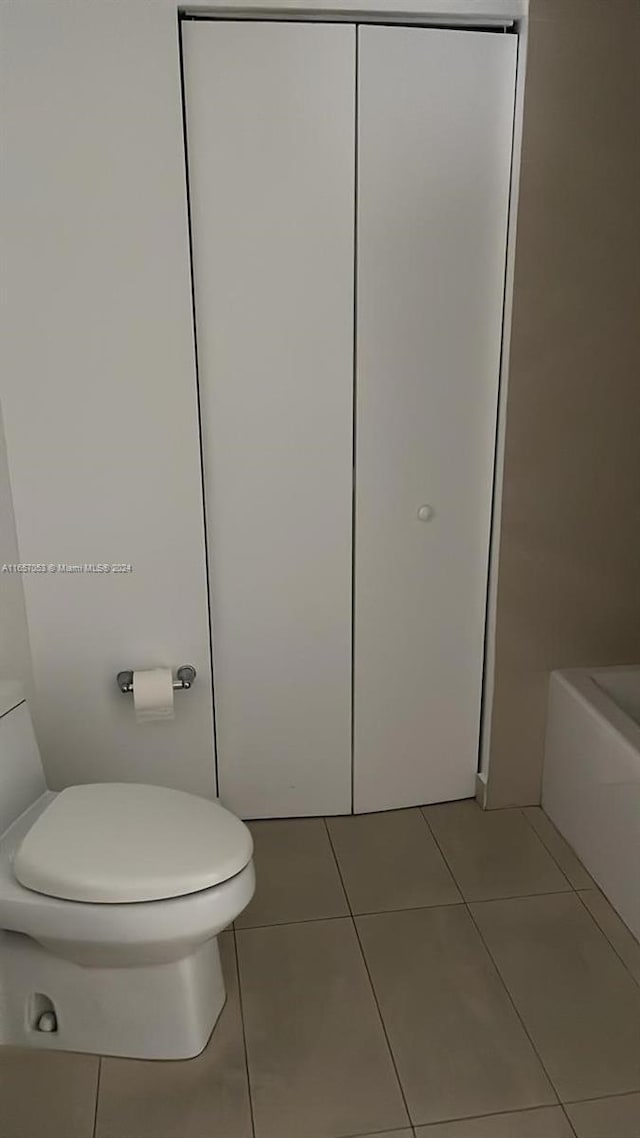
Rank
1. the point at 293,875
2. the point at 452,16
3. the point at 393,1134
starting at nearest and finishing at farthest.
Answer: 1. the point at 393,1134
2. the point at 452,16
3. the point at 293,875

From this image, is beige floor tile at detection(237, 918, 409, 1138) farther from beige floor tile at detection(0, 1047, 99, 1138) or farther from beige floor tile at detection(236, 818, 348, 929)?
beige floor tile at detection(0, 1047, 99, 1138)

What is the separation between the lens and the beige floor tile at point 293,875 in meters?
2.06

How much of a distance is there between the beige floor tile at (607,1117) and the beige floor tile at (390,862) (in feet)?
1.89

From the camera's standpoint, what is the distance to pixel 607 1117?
1.55 meters

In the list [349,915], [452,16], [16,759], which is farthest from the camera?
[349,915]

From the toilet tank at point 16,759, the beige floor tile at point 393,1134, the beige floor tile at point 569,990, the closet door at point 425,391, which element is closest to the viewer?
the beige floor tile at point 393,1134

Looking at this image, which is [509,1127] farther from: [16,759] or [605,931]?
[16,759]

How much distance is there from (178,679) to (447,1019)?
1000 millimetres

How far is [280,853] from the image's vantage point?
228 centimetres

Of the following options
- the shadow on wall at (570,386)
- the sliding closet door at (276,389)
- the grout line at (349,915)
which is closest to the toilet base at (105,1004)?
the grout line at (349,915)

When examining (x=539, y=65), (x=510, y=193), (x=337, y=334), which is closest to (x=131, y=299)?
(x=337, y=334)

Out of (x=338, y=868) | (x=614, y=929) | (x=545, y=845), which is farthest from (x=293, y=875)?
(x=614, y=929)

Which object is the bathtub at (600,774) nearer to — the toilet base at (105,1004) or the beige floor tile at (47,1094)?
the toilet base at (105,1004)

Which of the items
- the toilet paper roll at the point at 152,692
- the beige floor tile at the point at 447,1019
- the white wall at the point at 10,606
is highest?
the white wall at the point at 10,606
